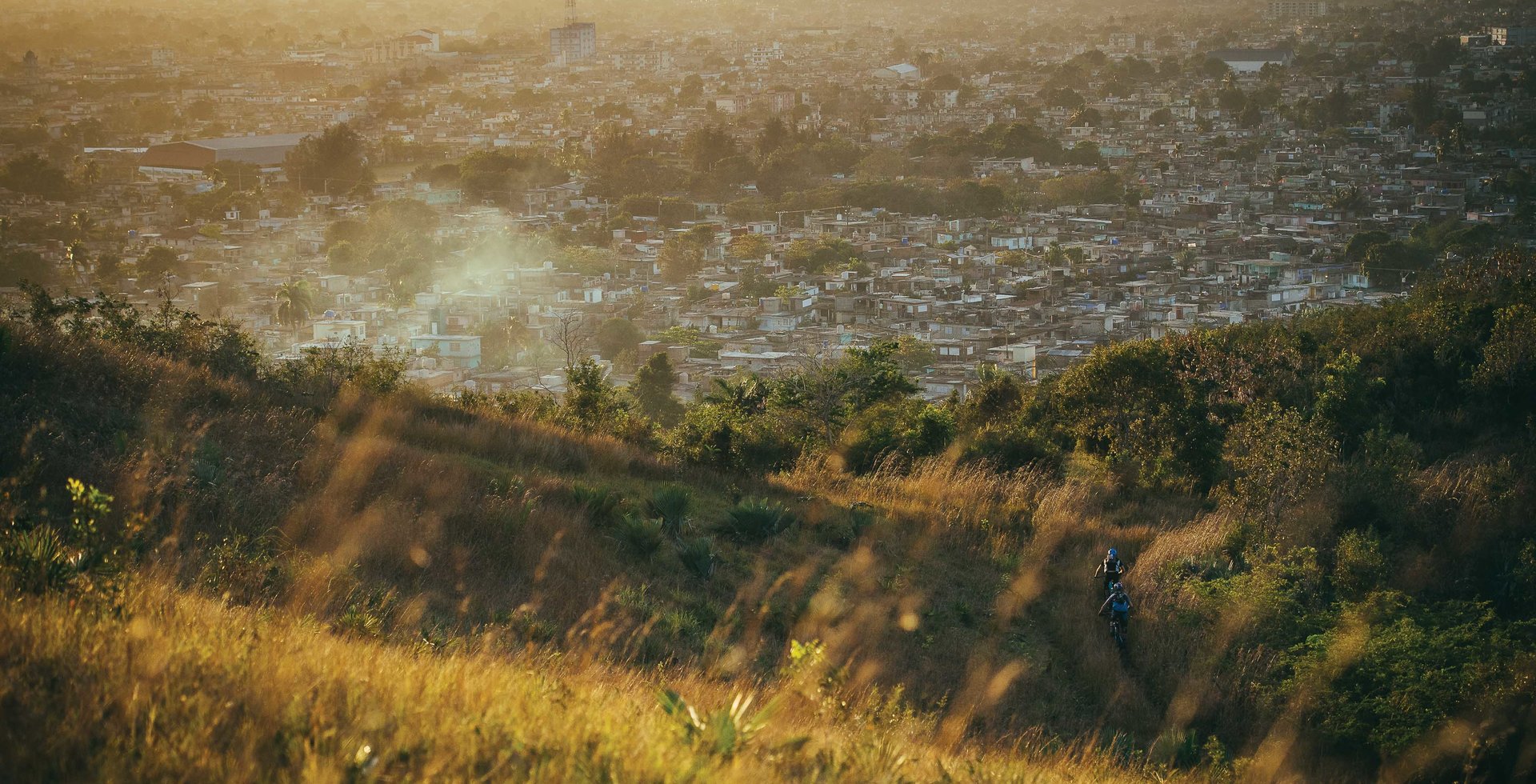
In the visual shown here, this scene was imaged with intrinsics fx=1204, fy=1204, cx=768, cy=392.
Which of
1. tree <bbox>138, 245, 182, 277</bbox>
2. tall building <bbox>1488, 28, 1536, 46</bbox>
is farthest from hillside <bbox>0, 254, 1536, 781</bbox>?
tall building <bbox>1488, 28, 1536, 46</bbox>

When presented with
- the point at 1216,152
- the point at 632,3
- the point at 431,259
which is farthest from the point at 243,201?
the point at 632,3

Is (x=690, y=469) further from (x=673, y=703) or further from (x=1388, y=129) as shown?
(x=1388, y=129)

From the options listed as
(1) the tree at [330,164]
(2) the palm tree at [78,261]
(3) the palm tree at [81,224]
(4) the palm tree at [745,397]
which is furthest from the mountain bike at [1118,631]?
(1) the tree at [330,164]

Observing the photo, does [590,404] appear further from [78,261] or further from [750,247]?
[750,247]

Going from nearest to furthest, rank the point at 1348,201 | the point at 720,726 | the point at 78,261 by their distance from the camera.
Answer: the point at 720,726, the point at 78,261, the point at 1348,201

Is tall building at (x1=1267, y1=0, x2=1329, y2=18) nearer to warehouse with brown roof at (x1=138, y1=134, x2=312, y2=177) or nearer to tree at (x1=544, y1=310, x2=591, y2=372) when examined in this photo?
warehouse with brown roof at (x1=138, y1=134, x2=312, y2=177)

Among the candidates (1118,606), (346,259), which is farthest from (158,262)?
(1118,606)
